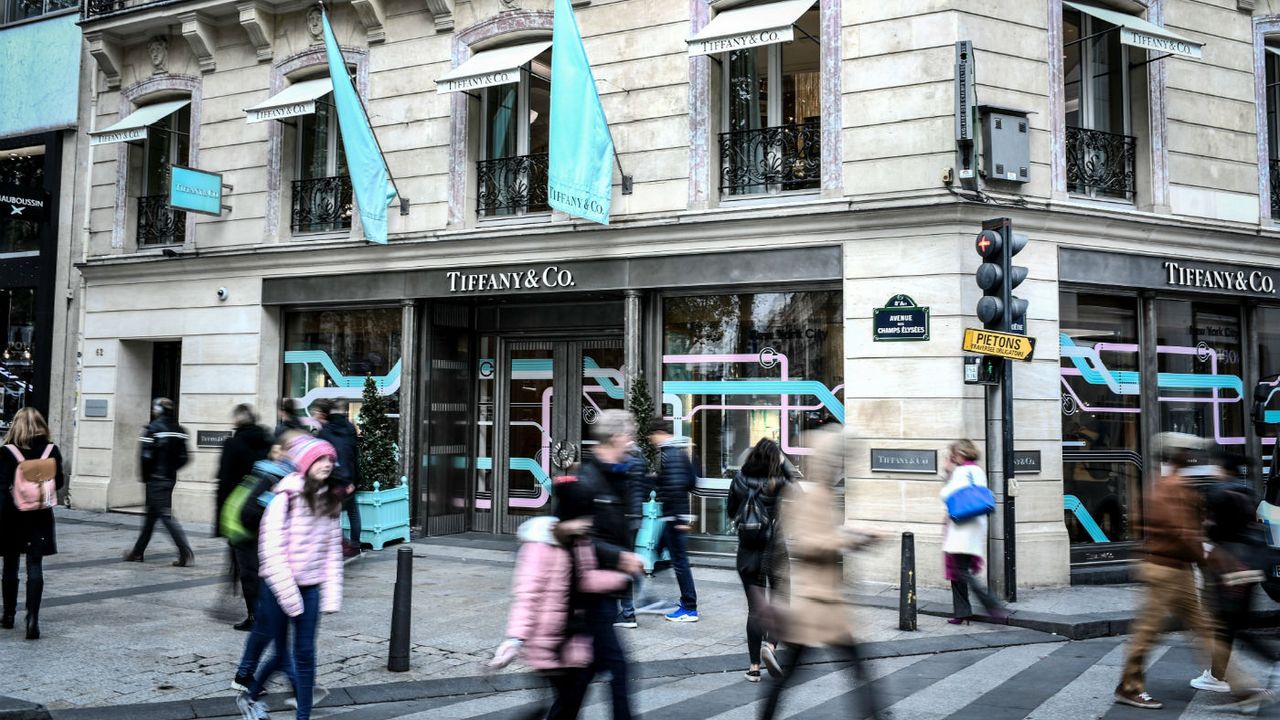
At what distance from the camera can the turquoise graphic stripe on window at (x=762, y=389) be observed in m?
12.3

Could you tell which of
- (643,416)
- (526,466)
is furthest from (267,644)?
(526,466)

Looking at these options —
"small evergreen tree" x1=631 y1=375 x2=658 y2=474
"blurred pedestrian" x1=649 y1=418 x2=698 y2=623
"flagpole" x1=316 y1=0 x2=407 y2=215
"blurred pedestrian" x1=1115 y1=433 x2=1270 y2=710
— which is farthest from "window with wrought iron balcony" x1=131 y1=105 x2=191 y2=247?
"blurred pedestrian" x1=1115 y1=433 x2=1270 y2=710

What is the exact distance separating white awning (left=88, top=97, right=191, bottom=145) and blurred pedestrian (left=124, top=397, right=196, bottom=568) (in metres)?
6.44

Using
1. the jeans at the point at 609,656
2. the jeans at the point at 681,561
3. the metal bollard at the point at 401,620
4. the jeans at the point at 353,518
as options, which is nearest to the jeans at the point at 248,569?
the metal bollard at the point at 401,620

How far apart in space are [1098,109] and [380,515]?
10606mm

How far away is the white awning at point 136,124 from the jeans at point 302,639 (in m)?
12.6

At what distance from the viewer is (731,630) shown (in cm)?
899

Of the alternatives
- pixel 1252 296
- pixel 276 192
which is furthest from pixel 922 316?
Answer: pixel 276 192

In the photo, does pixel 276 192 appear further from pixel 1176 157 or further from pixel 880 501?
pixel 1176 157

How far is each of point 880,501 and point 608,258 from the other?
4.65 m

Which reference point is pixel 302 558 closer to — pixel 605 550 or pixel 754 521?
pixel 605 550

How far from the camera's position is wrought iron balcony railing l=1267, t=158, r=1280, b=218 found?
1353cm

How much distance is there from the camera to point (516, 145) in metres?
14.6

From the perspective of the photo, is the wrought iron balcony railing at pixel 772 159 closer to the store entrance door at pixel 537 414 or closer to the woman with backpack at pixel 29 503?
the store entrance door at pixel 537 414
